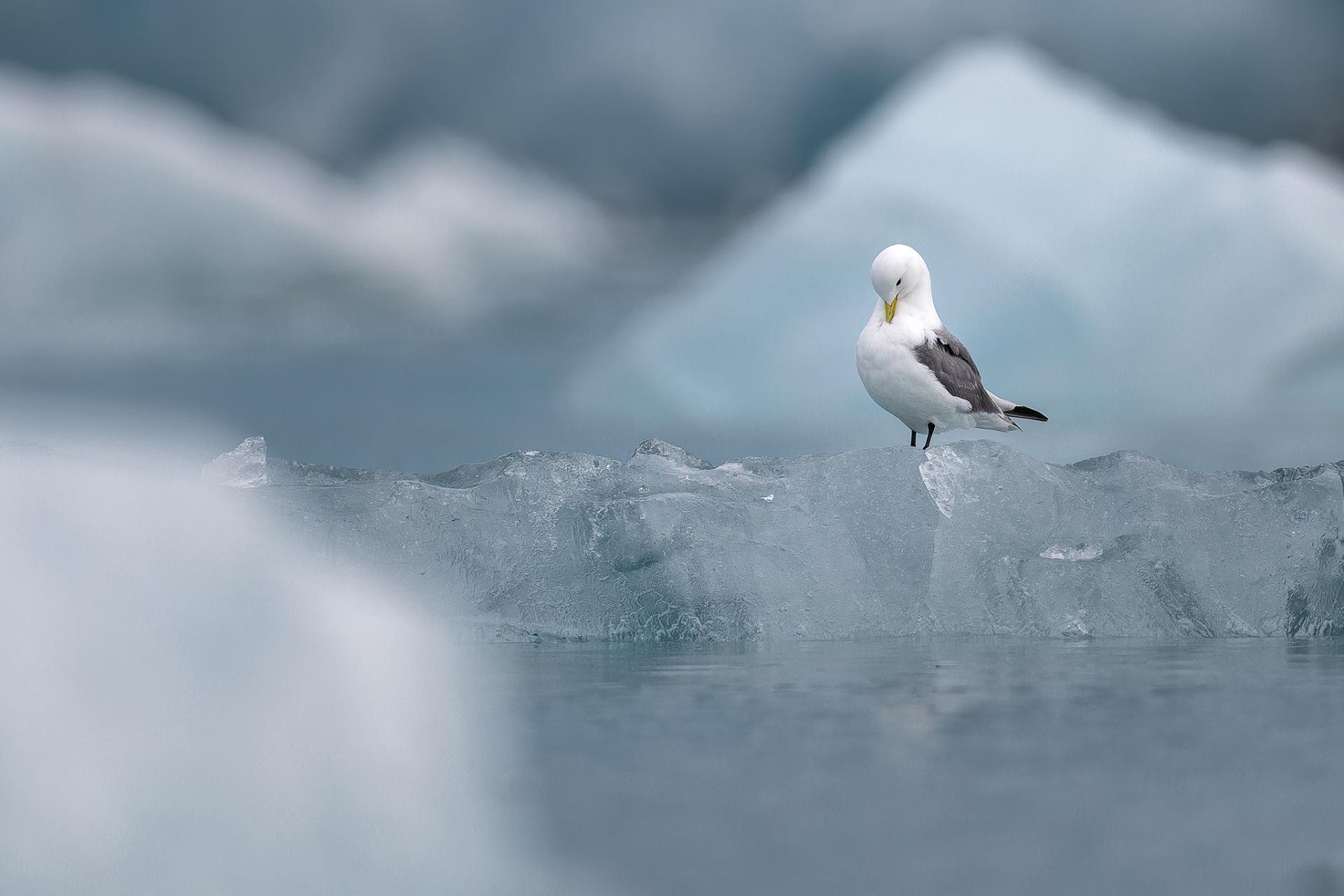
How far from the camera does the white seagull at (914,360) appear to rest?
258 inches

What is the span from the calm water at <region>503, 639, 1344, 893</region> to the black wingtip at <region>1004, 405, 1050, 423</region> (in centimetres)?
332

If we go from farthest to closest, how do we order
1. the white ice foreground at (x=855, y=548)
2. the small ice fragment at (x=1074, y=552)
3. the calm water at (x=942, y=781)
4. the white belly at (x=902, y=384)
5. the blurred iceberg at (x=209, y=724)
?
the small ice fragment at (x=1074, y=552) → the white ice foreground at (x=855, y=548) → the white belly at (x=902, y=384) → the blurred iceberg at (x=209, y=724) → the calm water at (x=942, y=781)

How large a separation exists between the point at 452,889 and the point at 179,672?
1635 mm

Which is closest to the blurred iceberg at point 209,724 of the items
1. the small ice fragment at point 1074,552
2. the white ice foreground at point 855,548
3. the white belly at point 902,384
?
the white ice foreground at point 855,548

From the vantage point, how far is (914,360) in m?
6.51

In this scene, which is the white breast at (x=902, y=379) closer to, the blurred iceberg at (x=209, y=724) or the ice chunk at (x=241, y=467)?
the blurred iceberg at (x=209, y=724)

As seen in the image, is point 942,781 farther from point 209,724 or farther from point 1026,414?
point 1026,414

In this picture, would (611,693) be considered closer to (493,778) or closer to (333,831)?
(493,778)

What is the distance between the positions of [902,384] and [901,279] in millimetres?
643

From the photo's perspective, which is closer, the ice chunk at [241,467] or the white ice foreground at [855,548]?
the white ice foreground at [855,548]

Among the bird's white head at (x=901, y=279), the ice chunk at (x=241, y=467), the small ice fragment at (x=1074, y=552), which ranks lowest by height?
the small ice fragment at (x=1074, y=552)

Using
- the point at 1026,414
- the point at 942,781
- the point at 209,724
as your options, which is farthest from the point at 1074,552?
the point at 209,724

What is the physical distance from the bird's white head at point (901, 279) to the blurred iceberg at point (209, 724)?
3.51 m

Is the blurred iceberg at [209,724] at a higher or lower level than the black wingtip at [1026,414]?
lower
